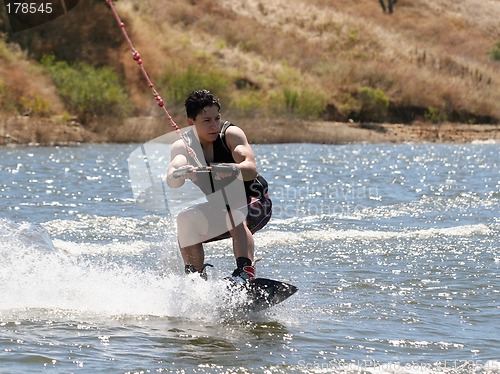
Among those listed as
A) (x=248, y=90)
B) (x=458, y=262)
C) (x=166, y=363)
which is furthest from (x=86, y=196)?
(x=248, y=90)

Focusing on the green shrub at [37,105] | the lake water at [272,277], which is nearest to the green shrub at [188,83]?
the green shrub at [37,105]

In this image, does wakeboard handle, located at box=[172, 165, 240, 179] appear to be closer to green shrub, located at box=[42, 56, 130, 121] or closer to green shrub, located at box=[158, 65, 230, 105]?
green shrub, located at box=[42, 56, 130, 121]

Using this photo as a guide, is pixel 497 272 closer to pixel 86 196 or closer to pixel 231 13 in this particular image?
pixel 86 196

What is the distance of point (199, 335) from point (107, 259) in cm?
355

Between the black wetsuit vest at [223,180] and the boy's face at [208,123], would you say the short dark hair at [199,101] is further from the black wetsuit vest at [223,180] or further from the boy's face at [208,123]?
the black wetsuit vest at [223,180]

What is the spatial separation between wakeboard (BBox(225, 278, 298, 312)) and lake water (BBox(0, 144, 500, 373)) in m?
0.11

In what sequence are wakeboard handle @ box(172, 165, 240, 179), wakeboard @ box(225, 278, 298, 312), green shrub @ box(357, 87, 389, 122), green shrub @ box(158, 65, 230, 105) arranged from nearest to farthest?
wakeboard handle @ box(172, 165, 240, 179), wakeboard @ box(225, 278, 298, 312), green shrub @ box(158, 65, 230, 105), green shrub @ box(357, 87, 389, 122)

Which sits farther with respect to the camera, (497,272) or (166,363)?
(497,272)

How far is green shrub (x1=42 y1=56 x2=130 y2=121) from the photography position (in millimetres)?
37062

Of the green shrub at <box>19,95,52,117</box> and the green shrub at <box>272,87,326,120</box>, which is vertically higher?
the green shrub at <box>19,95,52,117</box>

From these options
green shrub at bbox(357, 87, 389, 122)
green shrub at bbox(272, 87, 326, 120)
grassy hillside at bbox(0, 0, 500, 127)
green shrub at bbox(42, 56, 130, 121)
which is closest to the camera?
green shrub at bbox(42, 56, 130, 121)

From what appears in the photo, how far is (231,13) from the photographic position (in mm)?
60406

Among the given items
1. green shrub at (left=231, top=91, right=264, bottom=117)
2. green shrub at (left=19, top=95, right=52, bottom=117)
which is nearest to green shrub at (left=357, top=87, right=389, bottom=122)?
green shrub at (left=231, top=91, right=264, bottom=117)

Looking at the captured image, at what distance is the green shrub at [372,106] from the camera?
4794 centimetres
